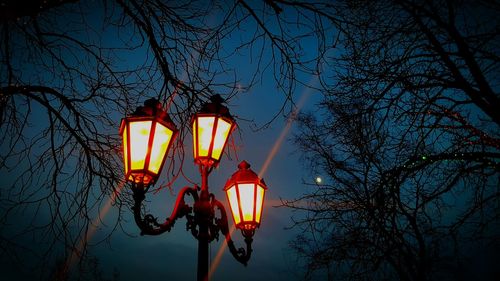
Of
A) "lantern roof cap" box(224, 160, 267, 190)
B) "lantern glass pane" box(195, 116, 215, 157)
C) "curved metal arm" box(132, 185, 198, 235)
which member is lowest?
"curved metal arm" box(132, 185, 198, 235)

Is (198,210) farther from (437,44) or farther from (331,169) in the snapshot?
(331,169)

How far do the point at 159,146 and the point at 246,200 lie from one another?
1.35 m

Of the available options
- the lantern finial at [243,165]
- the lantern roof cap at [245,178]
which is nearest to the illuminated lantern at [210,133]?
the lantern roof cap at [245,178]

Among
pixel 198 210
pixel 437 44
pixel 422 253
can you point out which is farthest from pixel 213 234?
pixel 422 253

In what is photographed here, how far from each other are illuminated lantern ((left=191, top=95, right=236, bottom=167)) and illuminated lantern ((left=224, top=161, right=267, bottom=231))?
537 millimetres

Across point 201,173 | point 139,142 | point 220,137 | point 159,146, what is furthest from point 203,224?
point 139,142

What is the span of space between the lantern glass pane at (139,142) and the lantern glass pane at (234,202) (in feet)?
4.50

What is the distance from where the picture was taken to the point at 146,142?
9.89ft

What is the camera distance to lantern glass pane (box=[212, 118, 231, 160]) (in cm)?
353

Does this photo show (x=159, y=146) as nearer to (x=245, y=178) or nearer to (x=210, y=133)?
(x=210, y=133)

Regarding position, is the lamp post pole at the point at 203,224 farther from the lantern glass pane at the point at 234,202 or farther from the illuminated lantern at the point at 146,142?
the illuminated lantern at the point at 146,142

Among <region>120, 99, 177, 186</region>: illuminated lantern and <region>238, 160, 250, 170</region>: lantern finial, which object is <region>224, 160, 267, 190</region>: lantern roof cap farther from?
<region>120, 99, 177, 186</region>: illuminated lantern

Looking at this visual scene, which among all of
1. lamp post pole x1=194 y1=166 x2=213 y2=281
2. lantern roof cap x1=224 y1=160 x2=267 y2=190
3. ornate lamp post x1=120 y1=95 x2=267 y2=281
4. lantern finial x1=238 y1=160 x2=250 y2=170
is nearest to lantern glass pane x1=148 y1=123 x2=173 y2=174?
ornate lamp post x1=120 y1=95 x2=267 y2=281

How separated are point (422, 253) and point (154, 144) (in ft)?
27.6
